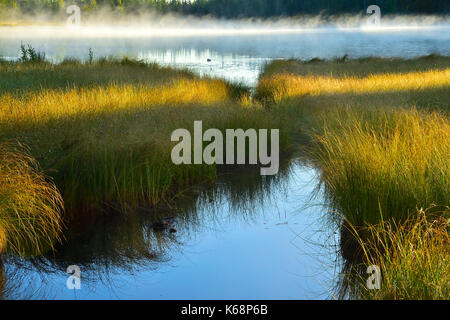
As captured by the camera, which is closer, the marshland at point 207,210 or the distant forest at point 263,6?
the marshland at point 207,210

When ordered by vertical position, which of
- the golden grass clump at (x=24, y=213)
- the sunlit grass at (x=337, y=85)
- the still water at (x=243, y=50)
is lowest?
the golden grass clump at (x=24, y=213)

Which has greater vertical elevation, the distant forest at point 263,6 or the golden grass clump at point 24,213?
the distant forest at point 263,6

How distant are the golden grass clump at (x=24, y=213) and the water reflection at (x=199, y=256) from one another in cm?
17

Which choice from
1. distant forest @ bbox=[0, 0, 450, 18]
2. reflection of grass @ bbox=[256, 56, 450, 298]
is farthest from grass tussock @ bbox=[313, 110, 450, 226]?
distant forest @ bbox=[0, 0, 450, 18]

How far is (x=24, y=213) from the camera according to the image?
14.9ft

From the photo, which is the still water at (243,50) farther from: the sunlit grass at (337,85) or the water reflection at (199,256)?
the water reflection at (199,256)

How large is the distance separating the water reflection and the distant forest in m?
54.6

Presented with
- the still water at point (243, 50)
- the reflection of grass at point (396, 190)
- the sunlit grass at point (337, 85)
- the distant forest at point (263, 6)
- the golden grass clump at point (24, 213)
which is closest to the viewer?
the reflection of grass at point (396, 190)

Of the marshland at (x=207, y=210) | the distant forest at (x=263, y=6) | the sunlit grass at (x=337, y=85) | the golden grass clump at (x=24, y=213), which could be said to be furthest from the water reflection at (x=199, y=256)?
the distant forest at (x=263, y=6)

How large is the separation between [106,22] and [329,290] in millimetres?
113497

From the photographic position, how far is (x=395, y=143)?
512cm

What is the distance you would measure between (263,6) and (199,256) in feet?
279

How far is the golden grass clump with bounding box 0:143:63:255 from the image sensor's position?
443 cm

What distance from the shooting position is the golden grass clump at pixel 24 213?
443 cm
